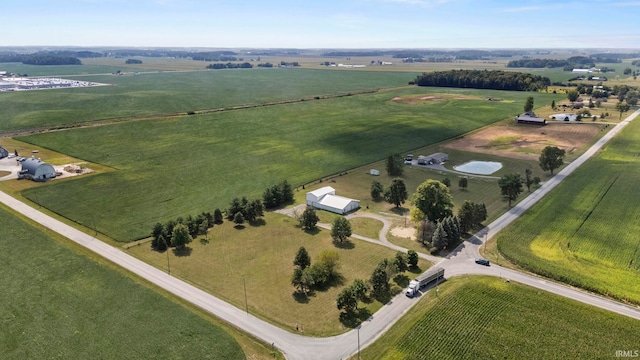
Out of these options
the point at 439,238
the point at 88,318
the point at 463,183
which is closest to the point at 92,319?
the point at 88,318

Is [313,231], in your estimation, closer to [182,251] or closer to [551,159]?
[182,251]

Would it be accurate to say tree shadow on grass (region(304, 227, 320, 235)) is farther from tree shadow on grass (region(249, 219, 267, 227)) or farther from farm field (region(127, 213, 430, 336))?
tree shadow on grass (region(249, 219, 267, 227))

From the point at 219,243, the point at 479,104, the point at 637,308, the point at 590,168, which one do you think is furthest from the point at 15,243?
the point at 479,104

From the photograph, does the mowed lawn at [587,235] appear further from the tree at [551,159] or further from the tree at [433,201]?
the tree at [433,201]

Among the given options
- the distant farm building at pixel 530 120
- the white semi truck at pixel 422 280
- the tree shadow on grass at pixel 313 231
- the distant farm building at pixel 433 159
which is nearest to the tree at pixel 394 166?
the distant farm building at pixel 433 159

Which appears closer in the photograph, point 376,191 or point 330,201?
point 330,201

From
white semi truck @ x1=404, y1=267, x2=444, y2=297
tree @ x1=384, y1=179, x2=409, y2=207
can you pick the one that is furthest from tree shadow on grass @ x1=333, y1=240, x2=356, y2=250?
tree @ x1=384, y1=179, x2=409, y2=207
